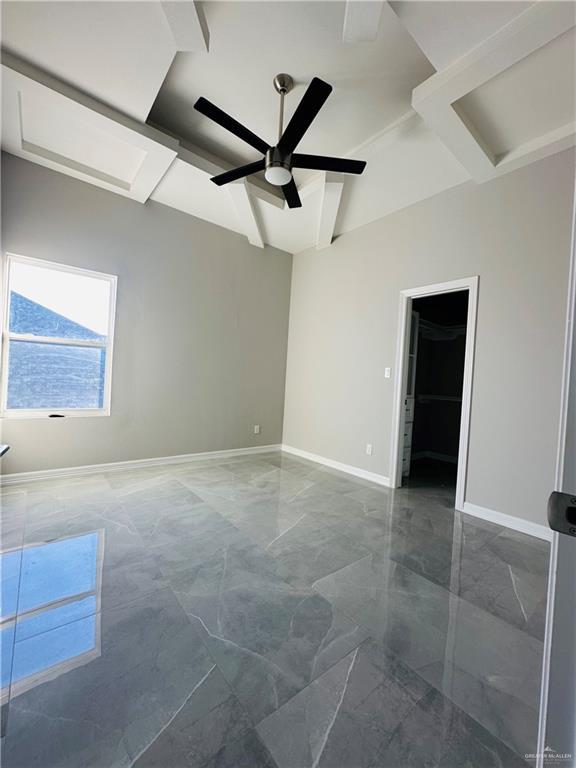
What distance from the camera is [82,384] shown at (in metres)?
3.53

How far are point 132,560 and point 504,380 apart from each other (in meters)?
3.23

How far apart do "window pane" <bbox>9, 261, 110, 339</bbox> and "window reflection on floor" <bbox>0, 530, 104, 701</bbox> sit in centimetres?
222

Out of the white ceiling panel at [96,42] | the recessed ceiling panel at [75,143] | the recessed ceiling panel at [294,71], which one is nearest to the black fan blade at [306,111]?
the recessed ceiling panel at [294,71]

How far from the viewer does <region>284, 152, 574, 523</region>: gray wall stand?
→ 2.56 metres

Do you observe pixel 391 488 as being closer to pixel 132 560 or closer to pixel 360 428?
pixel 360 428

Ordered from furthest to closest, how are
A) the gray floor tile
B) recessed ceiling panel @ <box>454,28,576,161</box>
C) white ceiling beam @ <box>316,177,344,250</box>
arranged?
white ceiling beam @ <box>316,177,344,250</box>
recessed ceiling panel @ <box>454,28,576,161</box>
the gray floor tile

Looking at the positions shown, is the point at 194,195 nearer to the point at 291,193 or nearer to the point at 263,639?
the point at 291,193

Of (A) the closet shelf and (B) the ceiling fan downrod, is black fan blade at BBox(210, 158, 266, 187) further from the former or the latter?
(A) the closet shelf

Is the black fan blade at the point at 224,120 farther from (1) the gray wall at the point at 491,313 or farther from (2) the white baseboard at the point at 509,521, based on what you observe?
(2) the white baseboard at the point at 509,521

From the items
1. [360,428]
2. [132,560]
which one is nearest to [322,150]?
[360,428]

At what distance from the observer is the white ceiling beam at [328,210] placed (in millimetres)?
3402

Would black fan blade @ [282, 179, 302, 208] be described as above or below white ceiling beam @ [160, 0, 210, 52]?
below

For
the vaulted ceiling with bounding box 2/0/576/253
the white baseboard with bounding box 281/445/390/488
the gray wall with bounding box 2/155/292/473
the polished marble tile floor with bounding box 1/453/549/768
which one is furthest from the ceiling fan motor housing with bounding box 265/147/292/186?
the white baseboard with bounding box 281/445/390/488

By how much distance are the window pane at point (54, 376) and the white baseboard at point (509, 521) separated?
13.2ft
